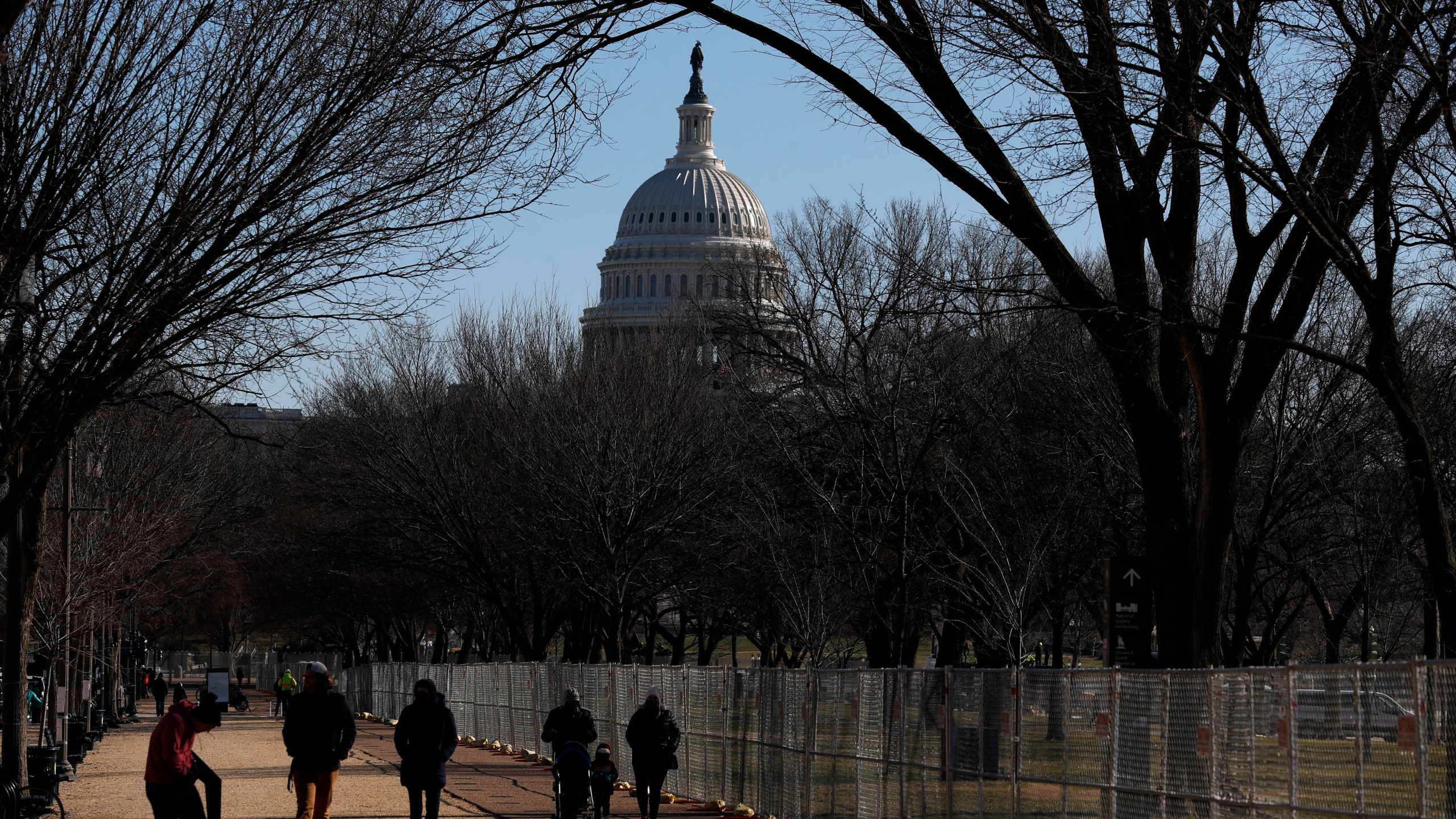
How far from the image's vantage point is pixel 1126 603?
11781 mm

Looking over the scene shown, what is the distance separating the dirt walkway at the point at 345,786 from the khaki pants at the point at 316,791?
3651mm

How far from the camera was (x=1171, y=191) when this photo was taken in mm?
10203

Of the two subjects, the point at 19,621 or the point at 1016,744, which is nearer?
the point at 1016,744

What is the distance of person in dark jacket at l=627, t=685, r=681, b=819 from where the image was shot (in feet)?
53.5

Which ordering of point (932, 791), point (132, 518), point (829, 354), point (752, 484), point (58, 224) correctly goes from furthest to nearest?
point (132, 518) → point (752, 484) → point (829, 354) → point (932, 791) → point (58, 224)

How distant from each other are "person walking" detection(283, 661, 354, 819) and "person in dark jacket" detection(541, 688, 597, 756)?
2412 millimetres

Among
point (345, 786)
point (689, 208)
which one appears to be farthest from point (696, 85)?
point (345, 786)

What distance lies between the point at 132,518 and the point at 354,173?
26.5 metres

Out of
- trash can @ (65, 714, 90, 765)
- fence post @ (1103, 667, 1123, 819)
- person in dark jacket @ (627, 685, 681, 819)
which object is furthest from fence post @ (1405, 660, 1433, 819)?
trash can @ (65, 714, 90, 765)

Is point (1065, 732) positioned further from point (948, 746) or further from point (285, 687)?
point (285, 687)

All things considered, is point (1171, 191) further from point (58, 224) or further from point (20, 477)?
point (20, 477)

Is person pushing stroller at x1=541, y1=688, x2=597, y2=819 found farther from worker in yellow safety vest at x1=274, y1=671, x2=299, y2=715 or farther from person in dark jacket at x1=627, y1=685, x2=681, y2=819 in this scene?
worker in yellow safety vest at x1=274, y1=671, x2=299, y2=715

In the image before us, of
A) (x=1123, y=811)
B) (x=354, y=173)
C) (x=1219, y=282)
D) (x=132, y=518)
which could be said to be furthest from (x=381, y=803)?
(x=132, y=518)

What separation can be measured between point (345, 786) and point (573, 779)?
687cm
